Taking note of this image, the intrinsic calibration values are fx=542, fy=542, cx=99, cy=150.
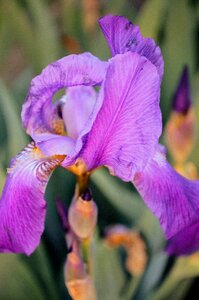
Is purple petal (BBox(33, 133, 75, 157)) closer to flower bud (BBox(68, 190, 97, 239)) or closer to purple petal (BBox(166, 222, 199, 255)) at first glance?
flower bud (BBox(68, 190, 97, 239))

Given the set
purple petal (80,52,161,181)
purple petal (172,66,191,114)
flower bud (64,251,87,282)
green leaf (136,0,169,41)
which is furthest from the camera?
green leaf (136,0,169,41)

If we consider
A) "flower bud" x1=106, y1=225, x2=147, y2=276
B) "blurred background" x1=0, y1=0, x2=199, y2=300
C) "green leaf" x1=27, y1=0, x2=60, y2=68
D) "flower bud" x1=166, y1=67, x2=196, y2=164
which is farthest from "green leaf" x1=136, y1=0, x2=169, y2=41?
"flower bud" x1=106, y1=225, x2=147, y2=276

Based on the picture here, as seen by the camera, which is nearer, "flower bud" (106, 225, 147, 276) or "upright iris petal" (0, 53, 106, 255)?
"upright iris petal" (0, 53, 106, 255)

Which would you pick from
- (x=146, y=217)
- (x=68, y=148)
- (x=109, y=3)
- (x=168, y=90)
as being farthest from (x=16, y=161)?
(x=109, y=3)

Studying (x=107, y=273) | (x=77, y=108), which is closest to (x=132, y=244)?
(x=107, y=273)

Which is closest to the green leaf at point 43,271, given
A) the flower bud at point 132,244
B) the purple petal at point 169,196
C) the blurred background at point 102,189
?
the blurred background at point 102,189
